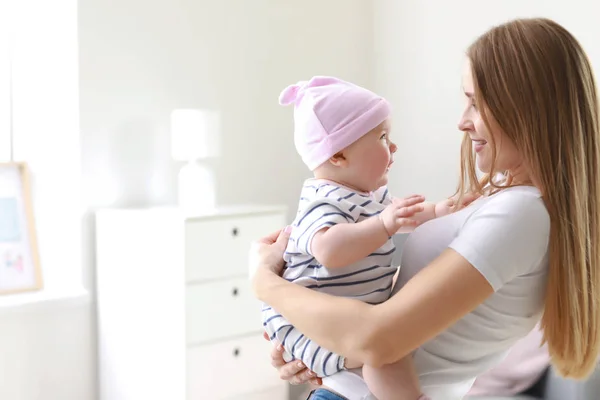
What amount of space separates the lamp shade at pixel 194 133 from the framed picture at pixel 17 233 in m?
0.66

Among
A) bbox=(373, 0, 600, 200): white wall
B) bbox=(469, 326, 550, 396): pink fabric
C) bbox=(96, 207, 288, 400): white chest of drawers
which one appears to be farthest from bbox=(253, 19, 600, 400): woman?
bbox=(373, 0, 600, 200): white wall

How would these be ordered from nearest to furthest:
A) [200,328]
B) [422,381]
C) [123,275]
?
[422,381] < [200,328] < [123,275]

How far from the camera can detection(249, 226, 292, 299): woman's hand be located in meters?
1.44

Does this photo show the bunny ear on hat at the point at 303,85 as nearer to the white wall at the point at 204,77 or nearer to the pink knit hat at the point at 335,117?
the pink knit hat at the point at 335,117

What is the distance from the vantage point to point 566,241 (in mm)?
1229

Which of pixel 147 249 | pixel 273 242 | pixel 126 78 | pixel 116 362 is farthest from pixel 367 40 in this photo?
pixel 273 242

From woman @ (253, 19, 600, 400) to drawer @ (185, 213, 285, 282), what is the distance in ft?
4.36

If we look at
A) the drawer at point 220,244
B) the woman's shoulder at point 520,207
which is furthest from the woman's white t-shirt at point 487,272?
the drawer at point 220,244

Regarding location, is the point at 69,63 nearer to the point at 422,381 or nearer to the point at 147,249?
the point at 147,249

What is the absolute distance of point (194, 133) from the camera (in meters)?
2.85

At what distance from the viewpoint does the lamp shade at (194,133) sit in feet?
9.33

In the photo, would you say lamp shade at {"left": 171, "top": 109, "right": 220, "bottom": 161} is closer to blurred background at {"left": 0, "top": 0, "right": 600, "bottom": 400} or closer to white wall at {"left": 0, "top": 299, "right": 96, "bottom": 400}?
blurred background at {"left": 0, "top": 0, "right": 600, "bottom": 400}

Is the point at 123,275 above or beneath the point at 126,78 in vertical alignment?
beneath

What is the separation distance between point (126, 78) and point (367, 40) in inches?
53.4
